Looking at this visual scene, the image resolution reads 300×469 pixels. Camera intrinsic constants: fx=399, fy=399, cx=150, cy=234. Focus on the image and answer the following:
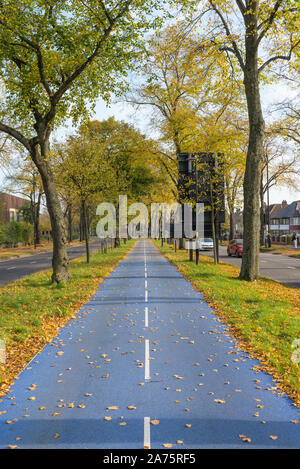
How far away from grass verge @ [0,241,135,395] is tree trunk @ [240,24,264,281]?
7014 mm

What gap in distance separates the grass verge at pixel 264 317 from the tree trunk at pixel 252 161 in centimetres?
115

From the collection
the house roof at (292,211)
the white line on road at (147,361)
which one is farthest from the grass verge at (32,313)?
the house roof at (292,211)

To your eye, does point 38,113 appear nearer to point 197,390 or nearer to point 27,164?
point 197,390

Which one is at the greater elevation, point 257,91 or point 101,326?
point 257,91

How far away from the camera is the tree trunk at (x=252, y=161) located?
56.4ft

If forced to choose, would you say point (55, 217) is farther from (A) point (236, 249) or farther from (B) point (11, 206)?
(B) point (11, 206)

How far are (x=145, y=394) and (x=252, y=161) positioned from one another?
13712 millimetres

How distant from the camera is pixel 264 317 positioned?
1051 centimetres

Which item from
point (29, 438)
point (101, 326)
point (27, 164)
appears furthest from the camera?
point (27, 164)

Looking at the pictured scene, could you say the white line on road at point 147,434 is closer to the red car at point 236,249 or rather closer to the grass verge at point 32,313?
the grass verge at point 32,313

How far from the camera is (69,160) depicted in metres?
24.1

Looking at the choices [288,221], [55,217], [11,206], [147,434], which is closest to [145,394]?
[147,434]
